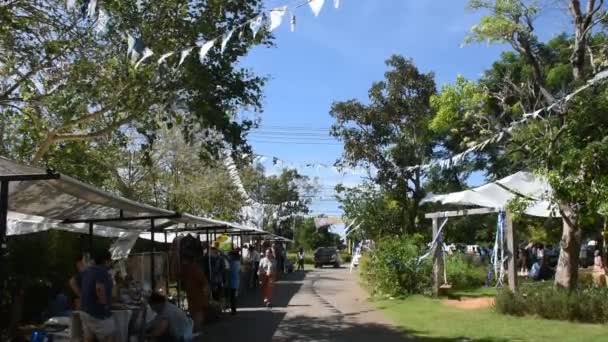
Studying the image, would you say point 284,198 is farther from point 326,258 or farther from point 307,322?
point 307,322

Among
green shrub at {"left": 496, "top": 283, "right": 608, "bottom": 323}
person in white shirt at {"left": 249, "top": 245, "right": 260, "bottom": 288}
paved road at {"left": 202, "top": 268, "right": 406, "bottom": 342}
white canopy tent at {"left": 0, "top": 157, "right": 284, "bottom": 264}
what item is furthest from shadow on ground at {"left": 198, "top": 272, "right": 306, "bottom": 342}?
green shrub at {"left": 496, "top": 283, "right": 608, "bottom": 323}

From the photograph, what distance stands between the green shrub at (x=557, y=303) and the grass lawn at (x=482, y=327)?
0.82 feet

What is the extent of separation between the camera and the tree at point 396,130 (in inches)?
1097

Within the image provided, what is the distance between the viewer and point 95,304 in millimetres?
8375

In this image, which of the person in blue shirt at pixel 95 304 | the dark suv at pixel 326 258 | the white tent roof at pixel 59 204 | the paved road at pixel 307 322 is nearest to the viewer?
the white tent roof at pixel 59 204

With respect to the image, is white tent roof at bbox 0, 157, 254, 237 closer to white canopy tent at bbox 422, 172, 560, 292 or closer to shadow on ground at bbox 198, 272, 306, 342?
shadow on ground at bbox 198, 272, 306, 342

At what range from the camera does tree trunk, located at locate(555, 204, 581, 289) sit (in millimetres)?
14297

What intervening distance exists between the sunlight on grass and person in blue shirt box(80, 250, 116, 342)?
599 cm

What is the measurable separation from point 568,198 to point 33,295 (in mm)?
10626

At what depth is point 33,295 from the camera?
13.8 meters

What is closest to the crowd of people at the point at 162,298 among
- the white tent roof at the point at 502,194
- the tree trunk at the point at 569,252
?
the white tent roof at the point at 502,194

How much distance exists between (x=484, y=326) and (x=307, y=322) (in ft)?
12.6

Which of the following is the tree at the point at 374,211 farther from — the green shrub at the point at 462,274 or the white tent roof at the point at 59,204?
the white tent roof at the point at 59,204

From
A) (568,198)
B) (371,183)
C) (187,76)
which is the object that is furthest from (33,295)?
(371,183)
